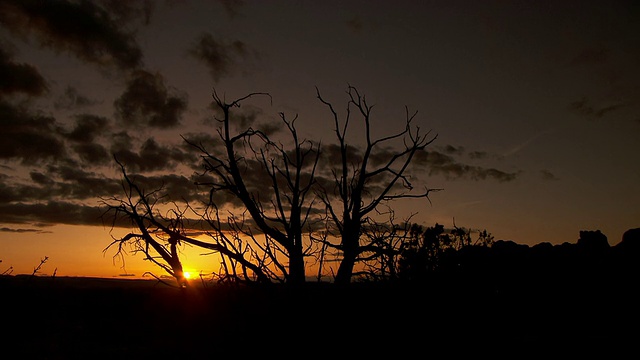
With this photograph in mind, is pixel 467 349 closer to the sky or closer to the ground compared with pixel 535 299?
closer to the ground

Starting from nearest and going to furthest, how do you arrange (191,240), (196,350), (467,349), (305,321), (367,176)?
(467,349) < (305,321) < (191,240) < (367,176) < (196,350)

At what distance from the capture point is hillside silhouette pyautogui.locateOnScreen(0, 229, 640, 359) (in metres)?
10.0

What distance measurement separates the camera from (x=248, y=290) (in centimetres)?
1302

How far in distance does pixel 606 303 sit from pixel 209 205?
9499 millimetres

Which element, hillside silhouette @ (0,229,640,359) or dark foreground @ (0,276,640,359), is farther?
hillside silhouette @ (0,229,640,359)

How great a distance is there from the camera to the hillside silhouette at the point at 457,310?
10000mm

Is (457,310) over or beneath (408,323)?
over

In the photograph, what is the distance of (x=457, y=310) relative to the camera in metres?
10.7

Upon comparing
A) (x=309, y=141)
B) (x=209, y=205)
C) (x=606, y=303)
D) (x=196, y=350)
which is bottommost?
(x=196, y=350)

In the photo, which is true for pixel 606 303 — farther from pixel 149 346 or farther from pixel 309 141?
pixel 149 346

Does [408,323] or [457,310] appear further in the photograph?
[457,310]

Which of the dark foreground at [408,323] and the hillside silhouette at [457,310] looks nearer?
the dark foreground at [408,323]

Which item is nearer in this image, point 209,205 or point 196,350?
point 209,205

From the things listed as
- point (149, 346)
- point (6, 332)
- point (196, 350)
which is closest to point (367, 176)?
point (196, 350)
